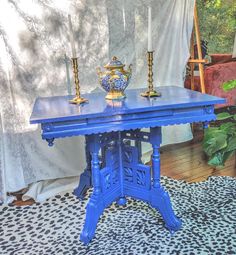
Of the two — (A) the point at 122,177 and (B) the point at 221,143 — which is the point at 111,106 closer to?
(A) the point at 122,177

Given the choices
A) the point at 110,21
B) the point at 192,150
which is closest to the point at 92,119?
the point at 110,21

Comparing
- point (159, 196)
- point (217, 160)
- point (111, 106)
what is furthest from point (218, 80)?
point (111, 106)

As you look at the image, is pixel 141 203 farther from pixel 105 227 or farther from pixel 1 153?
pixel 1 153

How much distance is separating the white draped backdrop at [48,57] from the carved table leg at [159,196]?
0.87 metres

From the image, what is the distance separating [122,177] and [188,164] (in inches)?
39.1

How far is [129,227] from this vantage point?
1798 millimetres

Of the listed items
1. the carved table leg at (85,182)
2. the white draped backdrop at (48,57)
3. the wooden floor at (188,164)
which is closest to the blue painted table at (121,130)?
the carved table leg at (85,182)

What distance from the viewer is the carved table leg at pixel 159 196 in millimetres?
1726

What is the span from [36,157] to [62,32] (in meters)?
0.91

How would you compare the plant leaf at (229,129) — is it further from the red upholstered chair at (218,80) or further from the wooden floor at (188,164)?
the red upholstered chair at (218,80)

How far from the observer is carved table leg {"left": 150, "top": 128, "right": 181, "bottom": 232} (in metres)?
1.73

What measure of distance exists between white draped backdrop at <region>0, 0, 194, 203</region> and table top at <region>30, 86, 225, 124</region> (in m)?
0.42

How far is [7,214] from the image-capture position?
6.56ft

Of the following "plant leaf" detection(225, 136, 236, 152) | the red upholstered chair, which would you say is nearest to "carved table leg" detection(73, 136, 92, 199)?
"plant leaf" detection(225, 136, 236, 152)
